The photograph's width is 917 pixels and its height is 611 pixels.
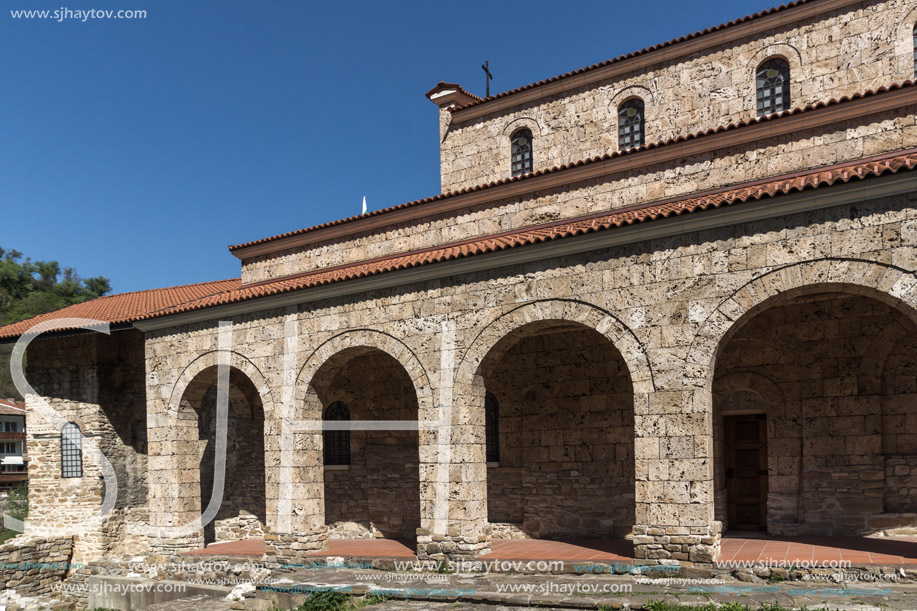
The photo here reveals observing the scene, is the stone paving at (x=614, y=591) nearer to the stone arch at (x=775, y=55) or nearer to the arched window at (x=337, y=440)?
the arched window at (x=337, y=440)

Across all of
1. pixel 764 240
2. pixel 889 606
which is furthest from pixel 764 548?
pixel 764 240

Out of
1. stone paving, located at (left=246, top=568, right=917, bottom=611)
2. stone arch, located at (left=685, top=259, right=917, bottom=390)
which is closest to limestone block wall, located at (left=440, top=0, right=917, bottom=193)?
stone arch, located at (left=685, top=259, right=917, bottom=390)

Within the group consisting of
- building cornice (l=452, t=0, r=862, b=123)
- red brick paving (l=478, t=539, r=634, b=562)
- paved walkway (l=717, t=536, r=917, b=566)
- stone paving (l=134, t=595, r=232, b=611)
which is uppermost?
building cornice (l=452, t=0, r=862, b=123)

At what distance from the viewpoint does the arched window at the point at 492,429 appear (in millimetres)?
12922

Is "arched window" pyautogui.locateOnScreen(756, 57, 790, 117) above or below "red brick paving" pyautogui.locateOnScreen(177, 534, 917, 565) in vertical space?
above

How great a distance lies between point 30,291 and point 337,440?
48.0 m

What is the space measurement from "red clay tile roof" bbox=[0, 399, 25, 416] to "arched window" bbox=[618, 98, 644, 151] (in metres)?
40.8

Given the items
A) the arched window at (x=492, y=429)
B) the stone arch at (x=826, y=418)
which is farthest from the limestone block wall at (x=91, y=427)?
the stone arch at (x=826, y=418)

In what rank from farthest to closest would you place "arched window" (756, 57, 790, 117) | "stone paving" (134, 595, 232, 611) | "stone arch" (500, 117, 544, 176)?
"stone arch" (500, 117, 544, 176)
"arched window" (756, 57, 790, 117)
"stone paving" (134, 595, 232, 611)

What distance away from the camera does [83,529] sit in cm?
1580

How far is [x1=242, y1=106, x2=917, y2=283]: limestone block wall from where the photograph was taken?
33.9ft

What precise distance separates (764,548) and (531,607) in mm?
3353

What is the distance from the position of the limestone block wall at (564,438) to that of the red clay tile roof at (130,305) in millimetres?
7499

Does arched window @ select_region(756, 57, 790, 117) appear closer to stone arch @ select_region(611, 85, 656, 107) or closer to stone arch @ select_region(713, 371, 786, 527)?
stone arch @ select_region(611, 85, 656, 107)
